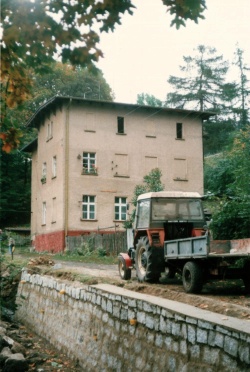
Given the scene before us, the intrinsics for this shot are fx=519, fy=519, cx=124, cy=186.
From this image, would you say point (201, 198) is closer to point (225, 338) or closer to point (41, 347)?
point (41, 347)

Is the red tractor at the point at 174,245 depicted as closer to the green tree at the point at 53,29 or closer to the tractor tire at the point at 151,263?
the tractor tire at the point at 151,263

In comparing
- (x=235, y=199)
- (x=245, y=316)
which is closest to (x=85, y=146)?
(x=235, y=199)

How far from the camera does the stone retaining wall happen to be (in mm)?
5637

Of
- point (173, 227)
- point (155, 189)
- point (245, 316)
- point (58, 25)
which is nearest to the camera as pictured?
point (58, 25)

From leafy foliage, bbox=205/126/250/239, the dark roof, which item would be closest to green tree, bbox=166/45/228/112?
the dark roof

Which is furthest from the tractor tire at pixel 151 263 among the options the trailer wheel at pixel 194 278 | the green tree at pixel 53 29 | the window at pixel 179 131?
the window at pixel 179 131

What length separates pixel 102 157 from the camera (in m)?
31.2

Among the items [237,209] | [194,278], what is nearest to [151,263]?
[194,278]

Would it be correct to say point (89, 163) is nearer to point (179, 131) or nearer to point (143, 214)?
point (179, 131)

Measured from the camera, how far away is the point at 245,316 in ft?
21.4

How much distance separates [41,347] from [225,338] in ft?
25.3

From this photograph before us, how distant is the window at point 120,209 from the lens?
31141 mm

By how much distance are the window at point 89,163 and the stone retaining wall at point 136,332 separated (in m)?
17.4

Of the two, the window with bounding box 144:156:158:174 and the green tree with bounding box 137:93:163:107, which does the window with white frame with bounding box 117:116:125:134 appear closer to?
the window with bounding box 144:156:158:174
